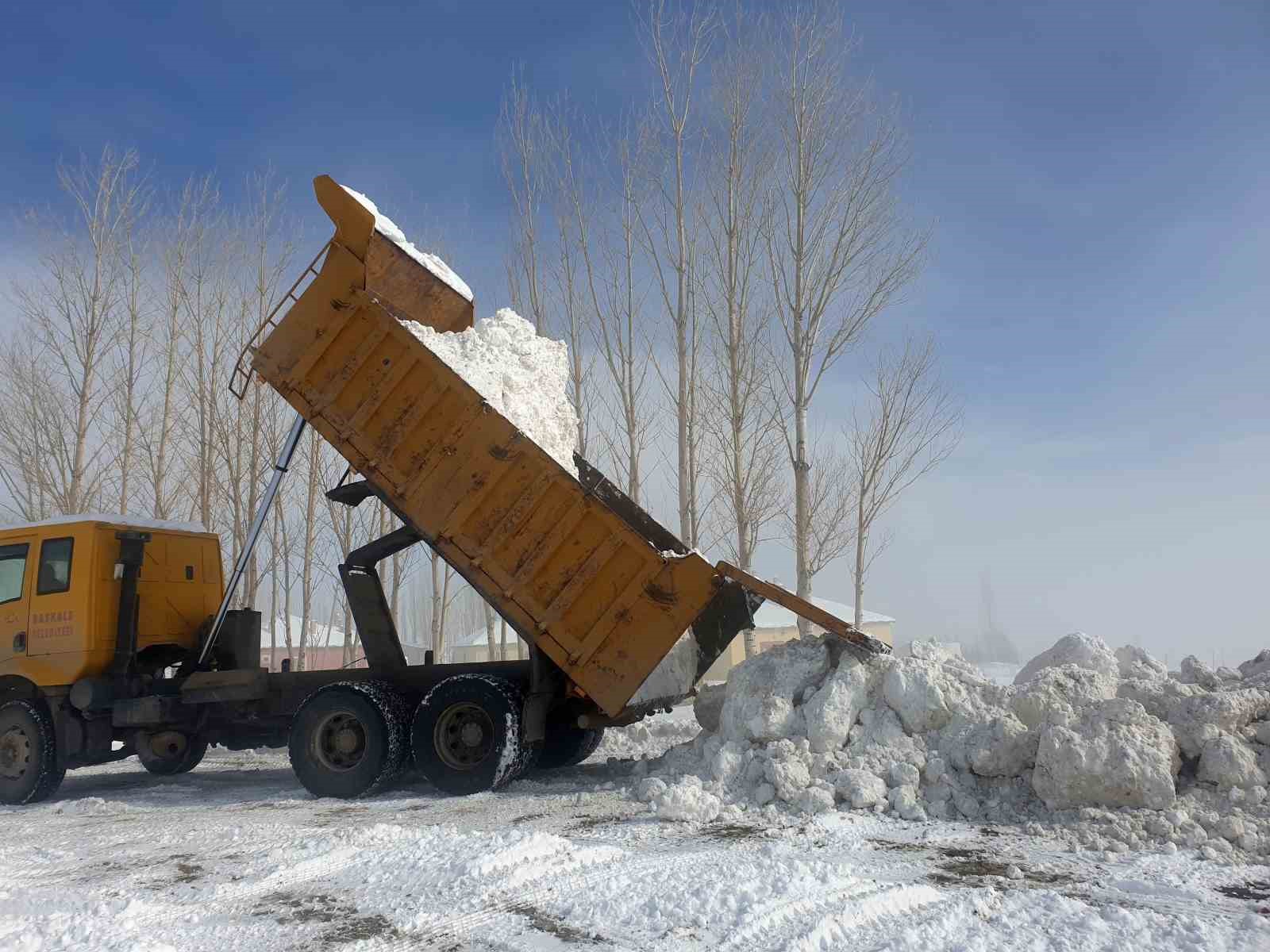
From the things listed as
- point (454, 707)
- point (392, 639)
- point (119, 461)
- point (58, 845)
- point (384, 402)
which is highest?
point (119, 461)

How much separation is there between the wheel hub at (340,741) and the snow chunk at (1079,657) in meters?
5.98

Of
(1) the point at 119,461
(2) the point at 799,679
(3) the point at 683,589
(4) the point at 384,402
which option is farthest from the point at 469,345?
(1) the point at 119,461

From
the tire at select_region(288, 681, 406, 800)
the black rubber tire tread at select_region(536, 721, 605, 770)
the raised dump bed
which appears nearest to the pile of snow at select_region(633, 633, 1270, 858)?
the raised dump bed

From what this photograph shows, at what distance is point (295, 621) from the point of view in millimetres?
66500

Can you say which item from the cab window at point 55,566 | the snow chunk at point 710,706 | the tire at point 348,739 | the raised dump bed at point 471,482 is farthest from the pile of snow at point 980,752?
the cab window at point 55,566

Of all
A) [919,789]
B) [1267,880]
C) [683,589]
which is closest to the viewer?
[1267,880]

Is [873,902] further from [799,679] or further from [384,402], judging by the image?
[384,402]

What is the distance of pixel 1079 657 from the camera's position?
28.7ft

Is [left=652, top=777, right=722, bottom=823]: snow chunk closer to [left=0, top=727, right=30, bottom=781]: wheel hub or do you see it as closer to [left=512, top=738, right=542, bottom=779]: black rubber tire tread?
[left=512, top=738, right=542, bottom=779]: black rubber tire tread

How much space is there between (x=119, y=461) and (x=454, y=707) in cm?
1827

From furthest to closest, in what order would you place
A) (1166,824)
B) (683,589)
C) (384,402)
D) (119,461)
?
(119,461) → (384,402) → (683,589) → (1166,824)

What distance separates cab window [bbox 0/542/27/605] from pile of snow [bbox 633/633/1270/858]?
6.34 meters

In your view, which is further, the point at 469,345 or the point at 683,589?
the point at 469,345

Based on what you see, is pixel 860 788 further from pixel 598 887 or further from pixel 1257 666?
pixel 1257 666
